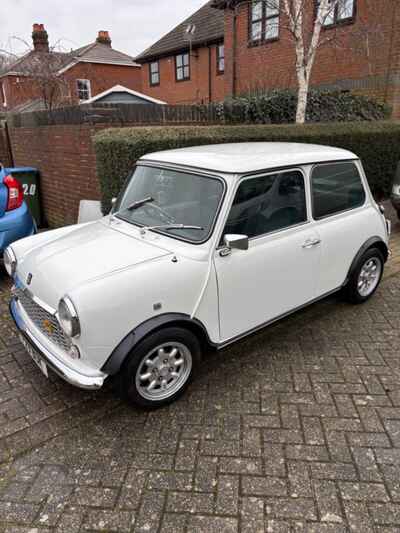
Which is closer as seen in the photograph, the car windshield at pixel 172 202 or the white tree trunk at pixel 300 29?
the car windshield at pixel 172 202

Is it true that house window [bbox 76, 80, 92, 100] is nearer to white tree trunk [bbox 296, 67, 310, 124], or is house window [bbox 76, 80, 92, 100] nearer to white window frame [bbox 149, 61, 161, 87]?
white window frame [bbox 149, 61, 161, 87]

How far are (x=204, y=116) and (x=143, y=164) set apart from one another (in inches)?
162

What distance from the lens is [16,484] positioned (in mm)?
2301

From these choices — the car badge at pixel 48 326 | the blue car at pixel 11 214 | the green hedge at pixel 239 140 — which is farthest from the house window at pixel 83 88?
the car badge at pixel 48 326

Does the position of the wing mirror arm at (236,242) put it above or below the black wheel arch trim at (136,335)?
above

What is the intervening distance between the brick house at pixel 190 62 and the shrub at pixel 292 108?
977 cm

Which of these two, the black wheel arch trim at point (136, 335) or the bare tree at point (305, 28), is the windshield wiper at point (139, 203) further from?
the bare tree at point (305, 28)

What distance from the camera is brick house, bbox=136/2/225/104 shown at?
2002cm

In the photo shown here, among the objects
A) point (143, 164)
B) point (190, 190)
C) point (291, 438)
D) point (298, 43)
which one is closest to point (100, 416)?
point (291, 438)

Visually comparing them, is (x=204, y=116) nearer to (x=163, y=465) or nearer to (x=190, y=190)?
(x=190, y=190)

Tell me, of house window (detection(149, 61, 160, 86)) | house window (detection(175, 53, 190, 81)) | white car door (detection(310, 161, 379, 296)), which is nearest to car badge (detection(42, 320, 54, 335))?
white car door (detection(310, 161, 379, 296))

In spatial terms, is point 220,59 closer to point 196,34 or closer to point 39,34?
point 196,34

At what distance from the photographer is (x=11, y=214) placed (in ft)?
16.1

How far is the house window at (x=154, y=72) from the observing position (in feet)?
79.4
